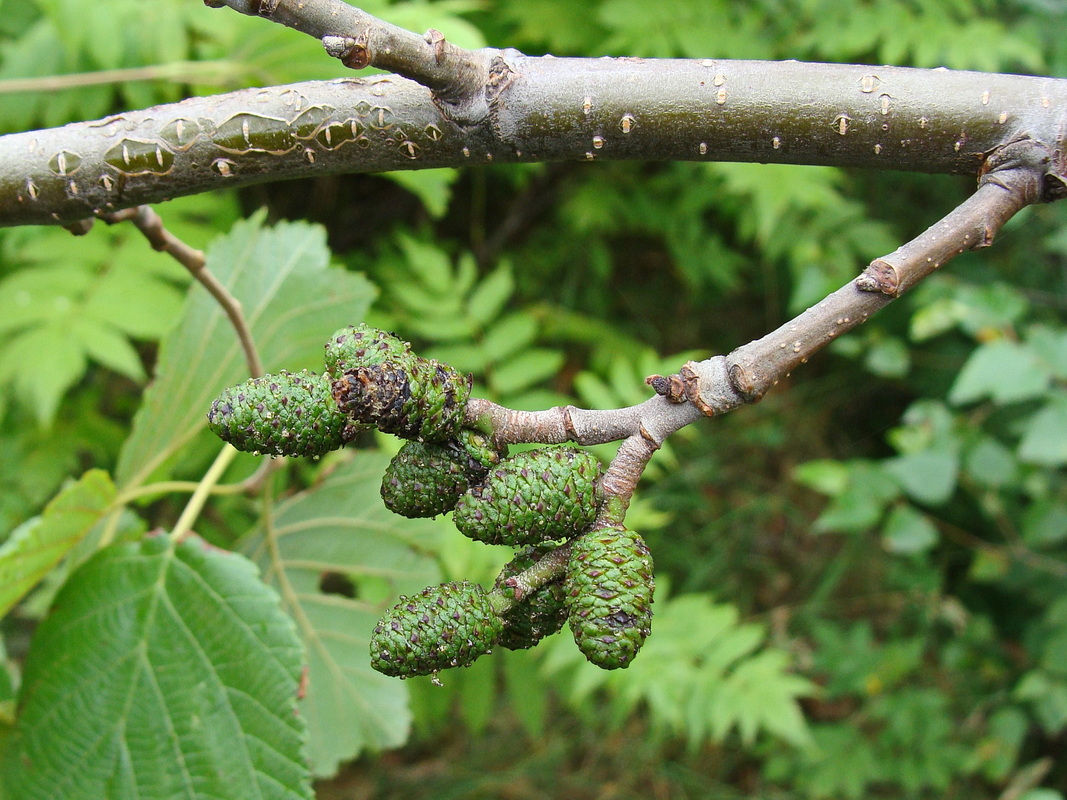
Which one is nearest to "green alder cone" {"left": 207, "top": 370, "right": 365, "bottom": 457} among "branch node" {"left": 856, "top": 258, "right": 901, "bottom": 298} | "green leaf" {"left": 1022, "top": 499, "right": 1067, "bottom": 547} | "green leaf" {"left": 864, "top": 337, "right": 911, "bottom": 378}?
"branch node" {"left": 856, "top": 258, "right": 901, "bottom": 298}

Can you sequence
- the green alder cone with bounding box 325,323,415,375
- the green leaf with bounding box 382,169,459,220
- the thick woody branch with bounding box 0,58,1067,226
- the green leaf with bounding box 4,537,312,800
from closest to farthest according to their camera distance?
the green alder cone with bounding box 325,323,415,375, the thick woody branch with bounding box 0,58,1067,226, the green leaf with bounding box 4,537,312,800, the green leaf with bounding box 382,169,459,220

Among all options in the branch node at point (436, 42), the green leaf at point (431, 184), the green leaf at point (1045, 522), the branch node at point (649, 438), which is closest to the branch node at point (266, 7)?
the branch node at point (436, 42)

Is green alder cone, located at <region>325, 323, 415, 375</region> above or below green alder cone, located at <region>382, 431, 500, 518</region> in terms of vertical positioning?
above

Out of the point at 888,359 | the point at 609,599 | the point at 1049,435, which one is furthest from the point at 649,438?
the point at 888,359

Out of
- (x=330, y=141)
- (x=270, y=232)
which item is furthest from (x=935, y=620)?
(x=330, y=141)

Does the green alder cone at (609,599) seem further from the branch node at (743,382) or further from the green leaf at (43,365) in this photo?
the green leaf at (43,365)

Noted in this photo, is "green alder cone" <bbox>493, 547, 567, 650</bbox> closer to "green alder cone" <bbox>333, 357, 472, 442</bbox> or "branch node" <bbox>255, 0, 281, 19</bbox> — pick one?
"green alder cone" <bbox>333, 357, 472, 442</bbox>
